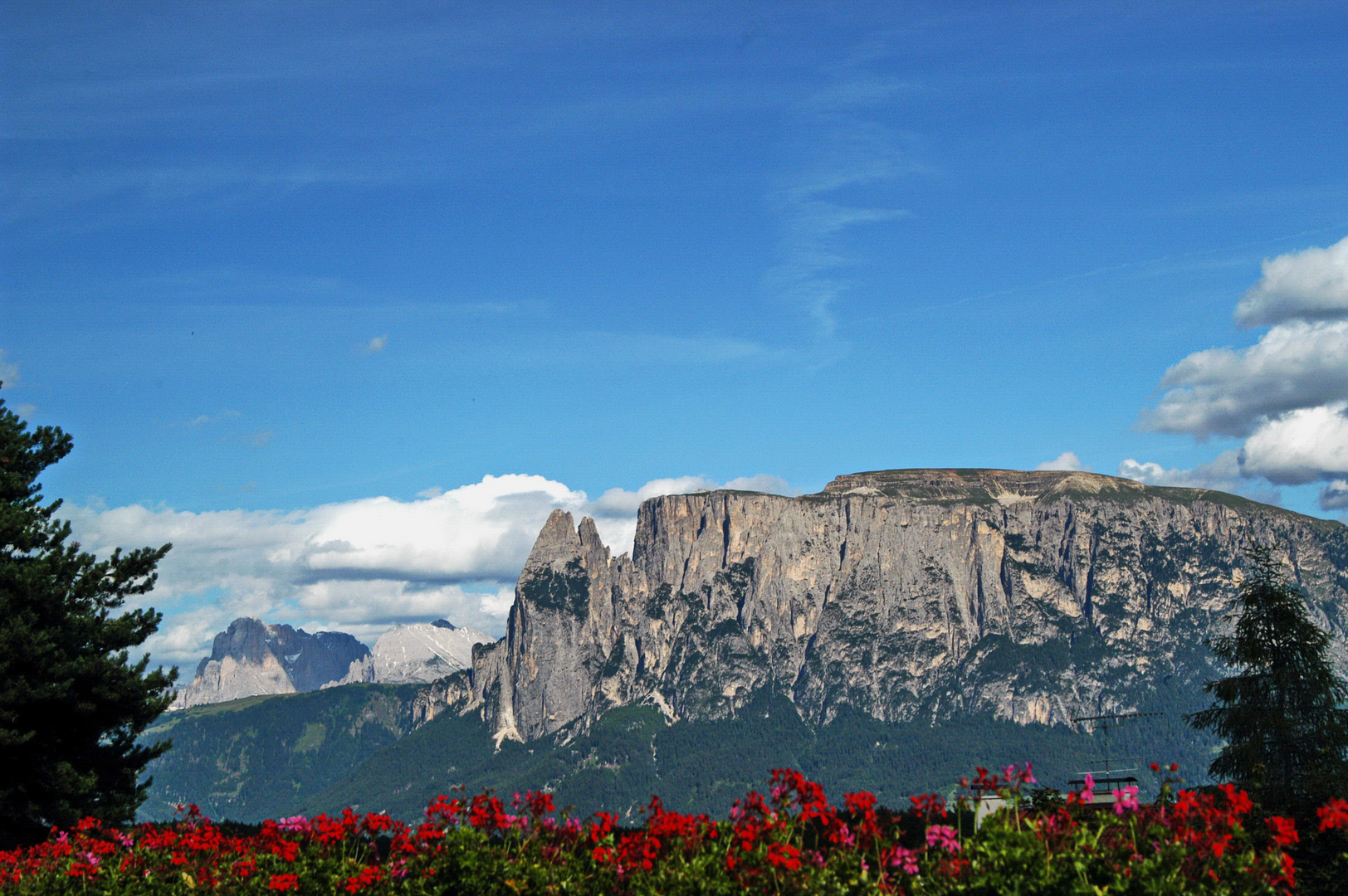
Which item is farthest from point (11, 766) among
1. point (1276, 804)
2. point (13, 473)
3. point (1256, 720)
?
point (1256, 720)

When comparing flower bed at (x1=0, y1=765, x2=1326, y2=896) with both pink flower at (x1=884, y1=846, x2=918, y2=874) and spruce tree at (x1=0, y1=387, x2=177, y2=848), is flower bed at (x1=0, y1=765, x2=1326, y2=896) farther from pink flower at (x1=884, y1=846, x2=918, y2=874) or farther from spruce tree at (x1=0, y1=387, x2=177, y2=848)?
spruce tree at (x1=0, y1=387, x2=177, y2=848)

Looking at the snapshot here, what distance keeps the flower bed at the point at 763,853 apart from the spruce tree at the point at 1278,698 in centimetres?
2331

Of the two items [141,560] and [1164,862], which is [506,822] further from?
[141,560]

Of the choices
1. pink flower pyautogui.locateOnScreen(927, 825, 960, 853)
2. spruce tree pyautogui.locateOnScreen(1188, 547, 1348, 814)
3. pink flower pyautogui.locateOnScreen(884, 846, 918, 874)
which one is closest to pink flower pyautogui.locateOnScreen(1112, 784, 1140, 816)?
pink flower pyautogui.locateOnScreen(927, 825, 960, 853)

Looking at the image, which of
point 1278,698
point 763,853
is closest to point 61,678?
point 763,853

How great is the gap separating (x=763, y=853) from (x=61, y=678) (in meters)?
26.6

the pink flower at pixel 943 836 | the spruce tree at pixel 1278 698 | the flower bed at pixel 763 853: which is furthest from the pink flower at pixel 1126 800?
the spruce tree at pixel 1278 698

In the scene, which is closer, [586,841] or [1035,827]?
[1035,827]

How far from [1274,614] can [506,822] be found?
32.2m

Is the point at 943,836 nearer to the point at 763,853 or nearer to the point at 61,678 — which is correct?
the point at 763,853

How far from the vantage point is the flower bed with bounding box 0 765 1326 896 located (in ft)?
39.3

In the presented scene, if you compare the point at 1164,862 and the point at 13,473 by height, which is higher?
the point at 13,473

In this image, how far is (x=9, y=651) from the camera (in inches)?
1273

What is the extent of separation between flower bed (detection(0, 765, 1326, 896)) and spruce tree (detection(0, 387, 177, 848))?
579 inches
